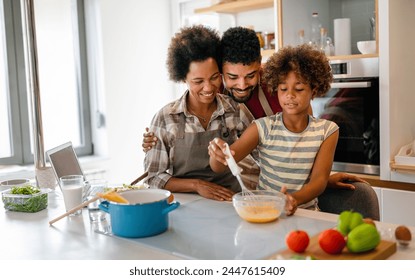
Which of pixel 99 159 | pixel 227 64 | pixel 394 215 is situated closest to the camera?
pixel 227 64

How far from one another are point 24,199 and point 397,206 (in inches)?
75.7

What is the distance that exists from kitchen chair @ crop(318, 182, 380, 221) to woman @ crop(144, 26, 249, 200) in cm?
35

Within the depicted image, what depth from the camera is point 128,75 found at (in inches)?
152

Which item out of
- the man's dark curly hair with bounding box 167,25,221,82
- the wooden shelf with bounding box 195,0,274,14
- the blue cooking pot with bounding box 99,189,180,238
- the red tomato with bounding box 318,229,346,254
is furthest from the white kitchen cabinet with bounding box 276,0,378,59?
the red tomato with bounding box 318,229,346,254

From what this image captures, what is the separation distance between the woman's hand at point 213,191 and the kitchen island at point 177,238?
0.33ft

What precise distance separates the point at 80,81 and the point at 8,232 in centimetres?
241

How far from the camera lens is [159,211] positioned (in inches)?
53.1

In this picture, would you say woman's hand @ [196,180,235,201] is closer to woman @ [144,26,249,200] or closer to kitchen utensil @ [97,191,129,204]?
woman @ [144,26,249,200]

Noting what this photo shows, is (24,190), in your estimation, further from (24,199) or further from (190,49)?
(190,49)

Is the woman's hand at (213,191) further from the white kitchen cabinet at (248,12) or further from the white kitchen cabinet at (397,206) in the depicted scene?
the white kitchen cabinet at (248,12)

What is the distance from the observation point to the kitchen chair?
1888 millimetres

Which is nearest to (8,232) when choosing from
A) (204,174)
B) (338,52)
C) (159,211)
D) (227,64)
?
(159,211)
